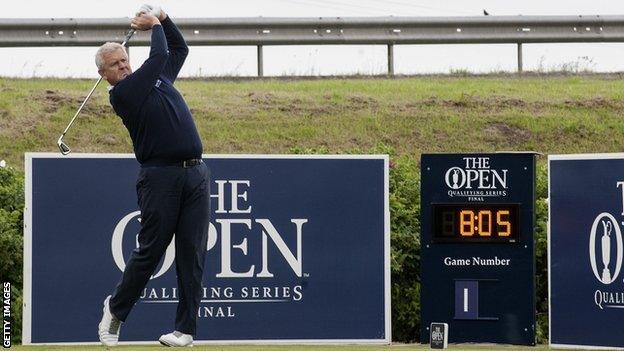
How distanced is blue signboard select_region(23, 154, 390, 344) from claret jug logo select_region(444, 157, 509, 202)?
19.7 inches

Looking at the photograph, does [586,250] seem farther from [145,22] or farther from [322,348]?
[145,22]

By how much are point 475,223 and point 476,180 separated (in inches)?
11.6

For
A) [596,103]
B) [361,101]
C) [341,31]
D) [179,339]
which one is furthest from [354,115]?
[179,339]

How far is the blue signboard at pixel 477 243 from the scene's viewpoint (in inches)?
425

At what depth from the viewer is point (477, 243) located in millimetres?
10867

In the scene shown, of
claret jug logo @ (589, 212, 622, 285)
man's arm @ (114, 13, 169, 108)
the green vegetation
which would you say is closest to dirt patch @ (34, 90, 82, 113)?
the green vegetation

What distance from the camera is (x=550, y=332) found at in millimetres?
10688

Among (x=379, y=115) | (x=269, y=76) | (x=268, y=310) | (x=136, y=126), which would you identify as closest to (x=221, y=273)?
(x=268, y=310)

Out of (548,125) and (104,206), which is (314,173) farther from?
(548,125)

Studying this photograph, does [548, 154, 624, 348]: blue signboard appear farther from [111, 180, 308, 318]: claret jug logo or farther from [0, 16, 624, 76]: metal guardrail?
[0, 16, 624, 76]: metal guardrail

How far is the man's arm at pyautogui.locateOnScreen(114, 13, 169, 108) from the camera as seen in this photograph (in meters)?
8.45

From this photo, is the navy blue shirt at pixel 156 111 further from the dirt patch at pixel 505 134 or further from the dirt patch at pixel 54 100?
the dirt patch at pixel 54 100

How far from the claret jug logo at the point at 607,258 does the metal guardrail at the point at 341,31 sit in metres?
9.27

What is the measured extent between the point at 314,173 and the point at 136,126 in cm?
263
